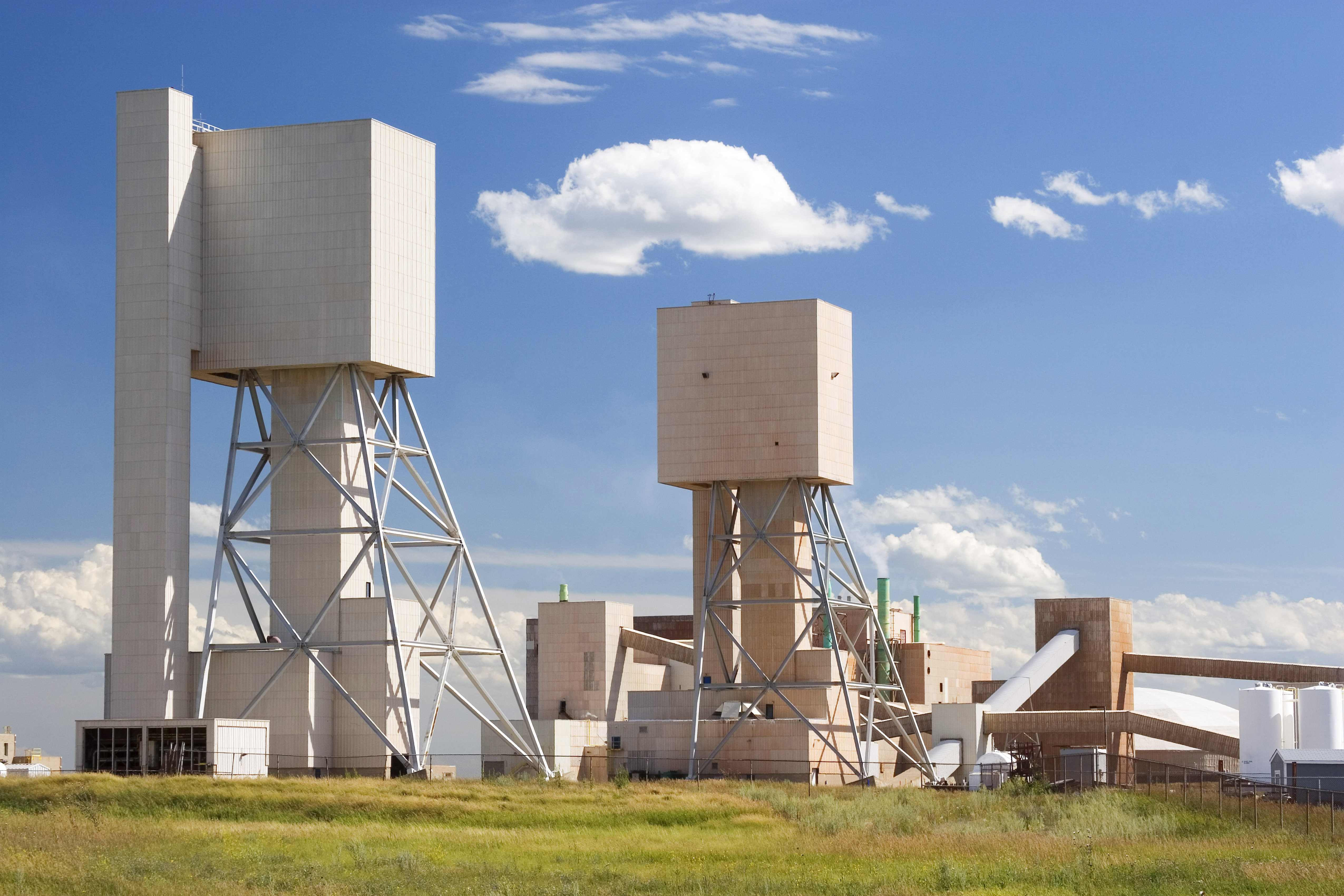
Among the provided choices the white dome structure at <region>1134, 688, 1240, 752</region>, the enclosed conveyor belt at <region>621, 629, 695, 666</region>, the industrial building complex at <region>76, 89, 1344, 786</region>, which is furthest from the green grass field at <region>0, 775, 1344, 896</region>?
the white dome structure at <region>1134, 688, 1240, 752</region>

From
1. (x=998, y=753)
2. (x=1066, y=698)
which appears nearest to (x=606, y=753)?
(x=998, y=753)

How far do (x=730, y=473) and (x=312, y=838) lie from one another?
37961 mm

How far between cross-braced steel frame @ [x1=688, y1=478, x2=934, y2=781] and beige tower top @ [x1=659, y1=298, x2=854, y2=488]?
5.62 feet

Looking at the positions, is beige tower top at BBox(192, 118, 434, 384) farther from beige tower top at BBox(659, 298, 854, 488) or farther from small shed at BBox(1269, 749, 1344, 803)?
small shed at BBox(1269, 749, 1344, 803)

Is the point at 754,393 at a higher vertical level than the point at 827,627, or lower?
higher

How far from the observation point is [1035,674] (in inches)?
3829

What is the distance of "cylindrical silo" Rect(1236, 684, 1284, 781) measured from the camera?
265ft

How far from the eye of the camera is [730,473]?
284ft

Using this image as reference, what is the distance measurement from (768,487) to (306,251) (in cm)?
2639

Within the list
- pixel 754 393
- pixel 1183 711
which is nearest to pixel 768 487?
pixel 754 393

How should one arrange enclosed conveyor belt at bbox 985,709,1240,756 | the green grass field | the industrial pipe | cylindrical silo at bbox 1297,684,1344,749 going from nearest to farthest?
the green grass field < cylindrical silo at bbox 1297,684,1344,749 < enclosed conveyor belt at bbox 985,709,1240,756 < the industrial pipe

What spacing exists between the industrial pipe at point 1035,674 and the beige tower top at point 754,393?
15.9 meters

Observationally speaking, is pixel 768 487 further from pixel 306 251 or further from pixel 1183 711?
pixel 1183 711

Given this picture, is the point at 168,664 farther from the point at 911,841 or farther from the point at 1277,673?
the point at 1277,673
